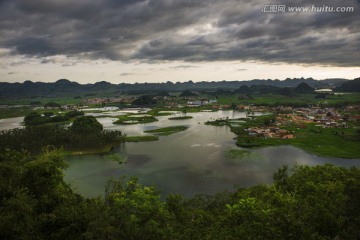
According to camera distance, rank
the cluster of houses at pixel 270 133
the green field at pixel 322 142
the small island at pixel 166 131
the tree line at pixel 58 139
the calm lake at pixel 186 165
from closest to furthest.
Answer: the calm lake at pixel 186 165 → the green field at pixel 322 142 → the tree line at pixel 58 139 → the cluster of houses at pixel 270 133 → the small island at pixel 166 131

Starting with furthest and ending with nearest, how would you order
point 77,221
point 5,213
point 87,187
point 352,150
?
point 352,150, point 87,187, point 77,221, point 5,213

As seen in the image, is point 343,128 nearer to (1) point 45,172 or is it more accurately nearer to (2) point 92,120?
(2) point 92,120

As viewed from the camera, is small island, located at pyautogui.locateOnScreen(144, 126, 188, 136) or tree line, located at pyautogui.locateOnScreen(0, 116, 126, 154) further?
small island, located at pyautogui.locateOnScreen(144, 126, 188, 136)

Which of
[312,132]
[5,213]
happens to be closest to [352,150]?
[312,132]

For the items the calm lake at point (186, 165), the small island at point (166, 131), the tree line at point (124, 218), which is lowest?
the calm lake at point (186, 165)

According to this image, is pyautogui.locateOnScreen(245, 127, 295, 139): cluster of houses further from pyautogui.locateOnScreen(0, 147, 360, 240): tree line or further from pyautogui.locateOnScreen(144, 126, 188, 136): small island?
pyautogui.locateOnScreen(0, 147, 360, 240): tree line

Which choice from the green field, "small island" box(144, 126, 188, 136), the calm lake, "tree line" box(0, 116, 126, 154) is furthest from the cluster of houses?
"tree line" box(0, 116, 126, 154)

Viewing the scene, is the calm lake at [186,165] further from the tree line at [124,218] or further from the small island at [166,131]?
the tree line at [124,218]

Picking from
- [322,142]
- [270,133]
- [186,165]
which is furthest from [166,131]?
[322,142]

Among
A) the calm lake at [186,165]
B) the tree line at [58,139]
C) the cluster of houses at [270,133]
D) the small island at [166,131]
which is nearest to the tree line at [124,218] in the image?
the calm lake at [186,165]
